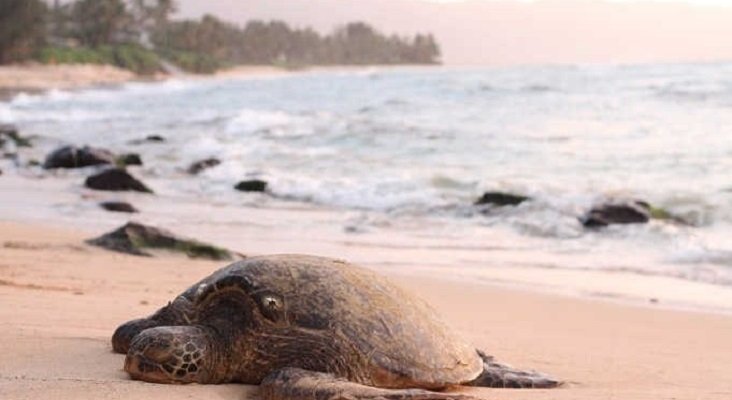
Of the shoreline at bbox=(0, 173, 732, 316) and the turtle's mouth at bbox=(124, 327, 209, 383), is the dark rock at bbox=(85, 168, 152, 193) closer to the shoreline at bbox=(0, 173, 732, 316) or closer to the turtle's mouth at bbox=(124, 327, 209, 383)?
the shoreline at bbox=(0, 173, 732, 316)

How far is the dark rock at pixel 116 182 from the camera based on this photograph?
44.1 feet

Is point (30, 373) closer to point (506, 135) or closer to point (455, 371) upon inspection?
point (455, 371)

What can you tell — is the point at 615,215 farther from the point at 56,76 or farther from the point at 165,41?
the point at 165,41

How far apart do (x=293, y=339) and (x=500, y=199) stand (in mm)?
8420

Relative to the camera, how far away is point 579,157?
57.4 ft

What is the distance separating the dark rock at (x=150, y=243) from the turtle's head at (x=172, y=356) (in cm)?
433

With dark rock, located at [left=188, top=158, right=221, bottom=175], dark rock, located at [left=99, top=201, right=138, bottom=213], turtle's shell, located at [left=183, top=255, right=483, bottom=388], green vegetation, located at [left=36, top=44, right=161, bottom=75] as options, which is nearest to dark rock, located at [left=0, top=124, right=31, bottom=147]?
dark rock, located at [left=188, top=158, right=221, bottom=175]

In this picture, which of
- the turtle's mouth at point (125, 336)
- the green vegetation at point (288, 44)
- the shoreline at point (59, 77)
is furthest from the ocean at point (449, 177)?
the green vegetation at point (288, 44)

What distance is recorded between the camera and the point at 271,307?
3.75 m

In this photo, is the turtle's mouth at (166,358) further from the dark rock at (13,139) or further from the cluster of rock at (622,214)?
the dark rock at (13,139)

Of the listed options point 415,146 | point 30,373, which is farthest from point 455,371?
point 415,146

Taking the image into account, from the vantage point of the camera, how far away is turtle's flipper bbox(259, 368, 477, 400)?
342 cm

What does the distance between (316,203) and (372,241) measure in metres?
3.27

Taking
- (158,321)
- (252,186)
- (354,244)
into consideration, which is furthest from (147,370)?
(252,186)
